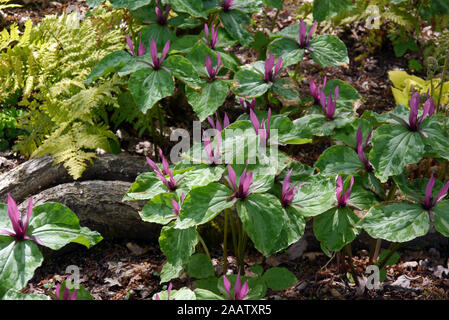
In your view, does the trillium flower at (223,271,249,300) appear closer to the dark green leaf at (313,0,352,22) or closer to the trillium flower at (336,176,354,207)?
the trillium flower at (336,176,354,207)

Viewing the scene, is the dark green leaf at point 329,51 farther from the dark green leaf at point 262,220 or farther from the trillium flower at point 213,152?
the dark green leaf at point 262,220

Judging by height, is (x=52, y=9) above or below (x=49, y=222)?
above

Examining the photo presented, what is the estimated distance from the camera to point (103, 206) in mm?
3256

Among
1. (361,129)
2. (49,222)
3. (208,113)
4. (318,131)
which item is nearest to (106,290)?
(49,222)

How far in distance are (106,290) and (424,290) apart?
1.93m

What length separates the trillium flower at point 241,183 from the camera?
88.6 inches

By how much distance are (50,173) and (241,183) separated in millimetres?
1735

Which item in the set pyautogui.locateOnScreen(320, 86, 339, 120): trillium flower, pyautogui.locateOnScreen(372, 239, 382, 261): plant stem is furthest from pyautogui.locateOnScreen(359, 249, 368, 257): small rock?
pyautogui.locateOnScreen(320, 86, 339, 120): trillium flower

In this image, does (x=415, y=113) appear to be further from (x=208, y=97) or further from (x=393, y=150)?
(x=208, y=97)

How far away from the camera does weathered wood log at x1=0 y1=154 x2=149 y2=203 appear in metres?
3.36

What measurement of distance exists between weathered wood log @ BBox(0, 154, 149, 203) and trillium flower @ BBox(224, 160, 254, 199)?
1334 millimetres

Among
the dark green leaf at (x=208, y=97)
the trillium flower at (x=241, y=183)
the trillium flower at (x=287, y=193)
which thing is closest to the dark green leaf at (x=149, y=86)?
the dark green leaf at (x=208, y=97)
